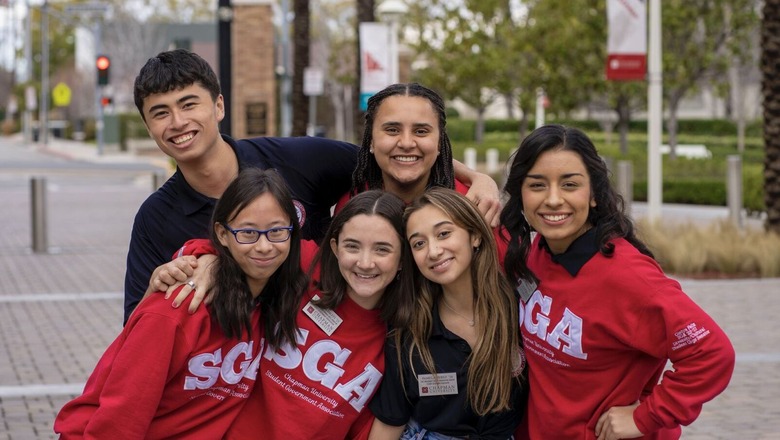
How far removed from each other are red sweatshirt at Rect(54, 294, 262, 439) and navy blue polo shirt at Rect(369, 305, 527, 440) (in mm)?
411

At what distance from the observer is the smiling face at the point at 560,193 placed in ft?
11.3

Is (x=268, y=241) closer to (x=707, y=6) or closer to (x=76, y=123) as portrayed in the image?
(x=707, y=6)

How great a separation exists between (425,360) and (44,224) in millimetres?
12322

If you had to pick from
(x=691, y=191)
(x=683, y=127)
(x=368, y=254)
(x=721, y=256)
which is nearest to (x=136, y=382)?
(x=368, y=254)

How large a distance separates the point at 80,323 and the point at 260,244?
→ 666cm

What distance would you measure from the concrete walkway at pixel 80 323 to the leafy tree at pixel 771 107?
1783mm

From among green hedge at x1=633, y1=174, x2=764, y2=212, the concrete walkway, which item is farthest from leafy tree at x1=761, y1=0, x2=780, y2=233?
green hedge at x1=633, y1=174, x2=764, y2=212

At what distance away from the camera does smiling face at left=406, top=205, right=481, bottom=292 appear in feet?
11.5

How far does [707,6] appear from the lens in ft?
92.2

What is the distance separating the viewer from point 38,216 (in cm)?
1492

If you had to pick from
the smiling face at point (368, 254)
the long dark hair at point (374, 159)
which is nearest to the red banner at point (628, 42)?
the long dark hair at point (374, 159)

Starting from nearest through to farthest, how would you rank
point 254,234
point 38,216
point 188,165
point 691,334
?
point 691,334, point 254,234, point 188,165, point 38,216

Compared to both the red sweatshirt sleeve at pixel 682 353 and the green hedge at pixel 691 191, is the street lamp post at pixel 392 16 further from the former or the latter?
the red sweatshirt sleeve at pixel 682 353

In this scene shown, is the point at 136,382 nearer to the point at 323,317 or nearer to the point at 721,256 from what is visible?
the point at 323,317
